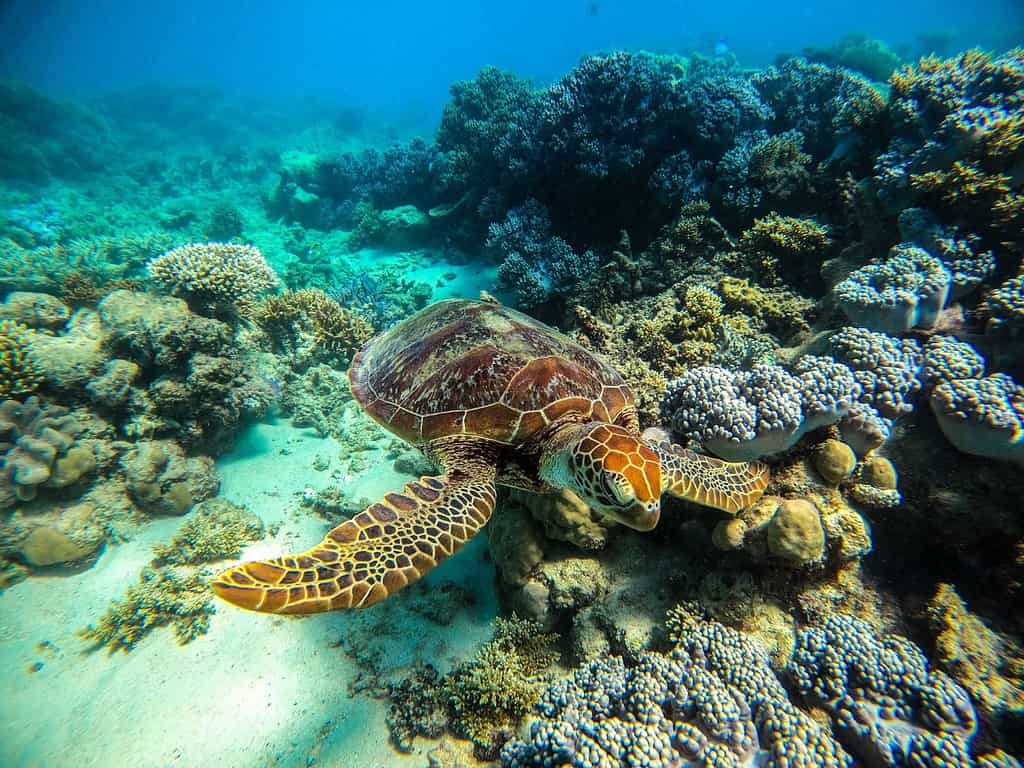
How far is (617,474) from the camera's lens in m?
2.36

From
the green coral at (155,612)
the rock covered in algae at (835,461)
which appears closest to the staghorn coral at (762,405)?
the rock covered in algae at (835,461)

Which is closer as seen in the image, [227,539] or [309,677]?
[309,677]

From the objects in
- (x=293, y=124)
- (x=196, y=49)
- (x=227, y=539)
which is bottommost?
(x=227, y=539)

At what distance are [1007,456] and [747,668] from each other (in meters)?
2.25

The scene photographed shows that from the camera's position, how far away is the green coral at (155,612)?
3.62 metres

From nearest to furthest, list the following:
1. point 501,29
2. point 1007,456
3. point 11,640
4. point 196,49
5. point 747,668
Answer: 1. point 747,668
2. point 1007,456
3. point 11,640
4. point 196,49
5. point 501,29

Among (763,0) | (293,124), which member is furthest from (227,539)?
(763,0)

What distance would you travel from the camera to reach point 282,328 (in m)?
6.64

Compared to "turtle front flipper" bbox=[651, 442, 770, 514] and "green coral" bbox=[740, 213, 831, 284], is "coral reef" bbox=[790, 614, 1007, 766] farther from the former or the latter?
"green coral" bbox=[740, 213, 831, 284]

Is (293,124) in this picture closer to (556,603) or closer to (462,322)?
(462,322)

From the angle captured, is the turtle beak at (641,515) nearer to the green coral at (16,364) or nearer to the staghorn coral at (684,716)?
the staghorn coral at (684,716)

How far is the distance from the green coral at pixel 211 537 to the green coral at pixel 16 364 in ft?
Answer: 7.34

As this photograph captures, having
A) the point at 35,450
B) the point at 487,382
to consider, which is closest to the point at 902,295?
the point at 487,382

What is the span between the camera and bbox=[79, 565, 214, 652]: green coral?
3.62m
